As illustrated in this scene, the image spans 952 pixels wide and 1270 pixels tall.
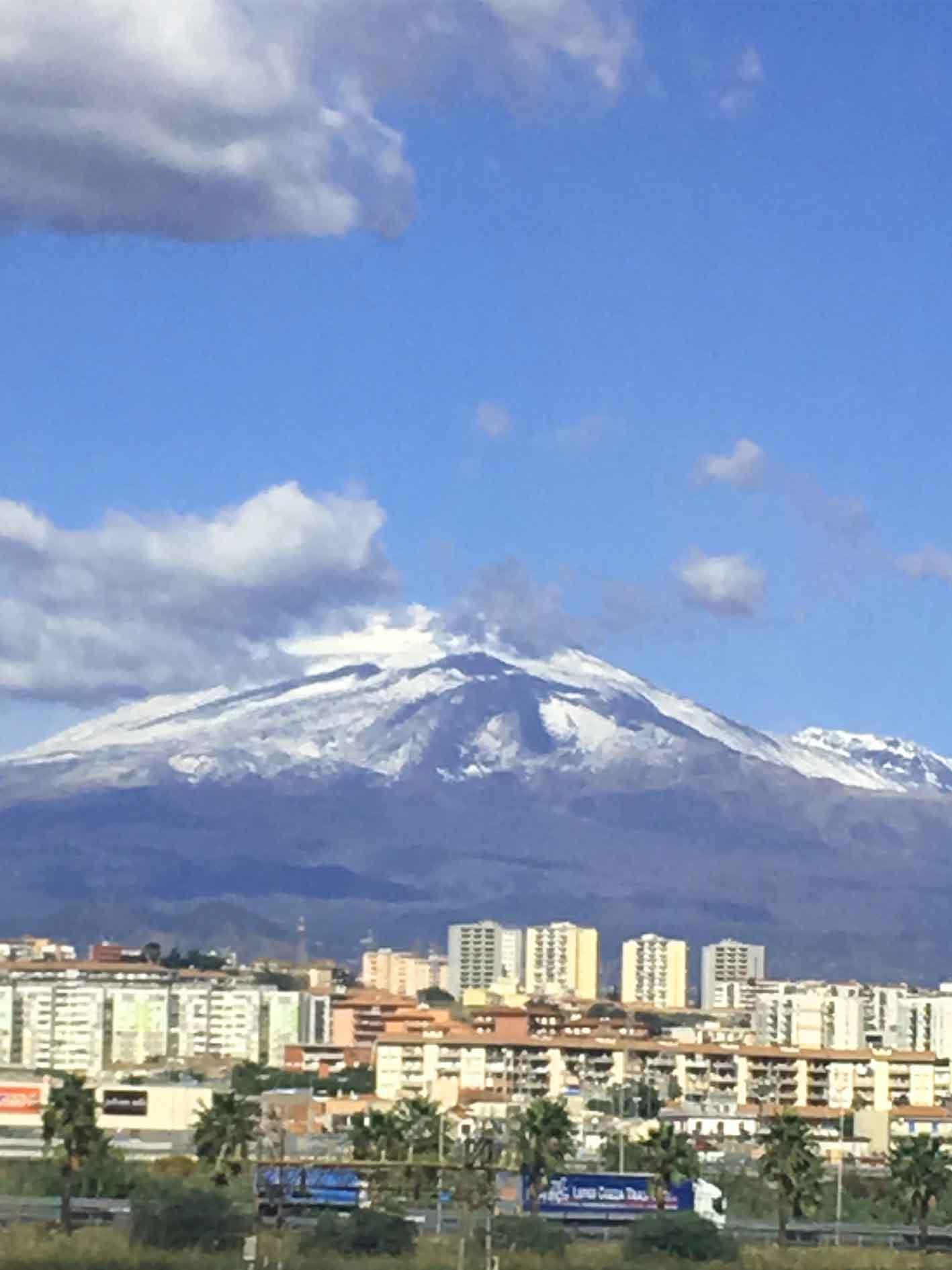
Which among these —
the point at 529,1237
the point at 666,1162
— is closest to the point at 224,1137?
the point at 666,1162

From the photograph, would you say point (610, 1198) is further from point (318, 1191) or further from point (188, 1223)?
point (188, 1223)

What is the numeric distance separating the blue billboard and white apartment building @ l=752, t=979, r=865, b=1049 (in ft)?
261

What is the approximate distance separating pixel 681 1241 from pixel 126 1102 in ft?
143

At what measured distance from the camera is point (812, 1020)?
5837 inches

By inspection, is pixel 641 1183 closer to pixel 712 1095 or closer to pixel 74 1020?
pixel 712 1095

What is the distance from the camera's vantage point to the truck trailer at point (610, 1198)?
2350 inches

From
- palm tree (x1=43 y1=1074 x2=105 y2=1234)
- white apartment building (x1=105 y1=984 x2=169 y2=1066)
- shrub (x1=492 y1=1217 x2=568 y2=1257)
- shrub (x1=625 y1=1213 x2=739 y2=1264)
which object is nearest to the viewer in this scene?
shrub (x1=492 y1=1217 x2=568 y2=1257)

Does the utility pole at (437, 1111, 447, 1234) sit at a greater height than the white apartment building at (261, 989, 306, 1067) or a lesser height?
greater

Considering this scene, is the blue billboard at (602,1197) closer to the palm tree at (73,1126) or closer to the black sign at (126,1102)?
the palm tree at (73,1126)

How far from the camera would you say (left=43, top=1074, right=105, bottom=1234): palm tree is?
56969 mm

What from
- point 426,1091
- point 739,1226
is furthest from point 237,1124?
point 426,1091

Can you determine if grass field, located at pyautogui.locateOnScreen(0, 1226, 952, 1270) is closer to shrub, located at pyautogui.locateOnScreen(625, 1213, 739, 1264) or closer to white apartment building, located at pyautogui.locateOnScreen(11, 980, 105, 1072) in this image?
shrub, located at pyautogui.locateOnScreen(625, 1213, 739, 1264)

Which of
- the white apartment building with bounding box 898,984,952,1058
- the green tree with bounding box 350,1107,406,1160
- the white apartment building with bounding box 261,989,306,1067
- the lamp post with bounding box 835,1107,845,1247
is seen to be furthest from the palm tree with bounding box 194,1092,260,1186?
the white apartment building with bounding box 898,984,952,1058

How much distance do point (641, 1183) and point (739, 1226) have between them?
228cm
